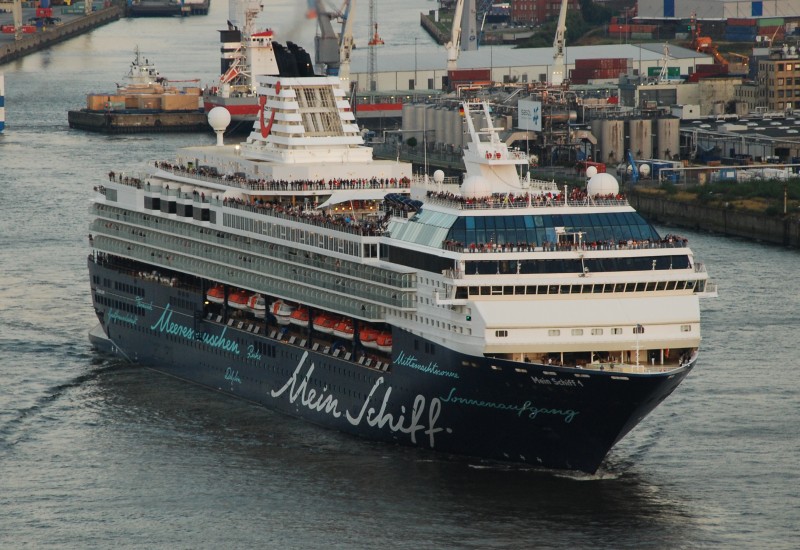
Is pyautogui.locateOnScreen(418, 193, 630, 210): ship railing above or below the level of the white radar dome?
below

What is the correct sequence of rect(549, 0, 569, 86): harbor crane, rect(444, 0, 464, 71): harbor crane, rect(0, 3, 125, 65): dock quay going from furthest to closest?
rect(0, 3, 125, 65): dock quay, rect(444, 0, 464, 71): harbor crane, rect(549, 0, 569, 86): harbor crane

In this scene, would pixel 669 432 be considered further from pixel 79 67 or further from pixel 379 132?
pixel 79 67

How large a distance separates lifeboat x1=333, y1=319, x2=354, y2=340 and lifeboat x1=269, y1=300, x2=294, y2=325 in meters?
2.09

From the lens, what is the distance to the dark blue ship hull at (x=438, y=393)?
37031 millimetres

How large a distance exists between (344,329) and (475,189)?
457 cm

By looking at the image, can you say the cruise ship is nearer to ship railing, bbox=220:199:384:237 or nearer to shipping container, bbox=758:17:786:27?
ship railing, bbox=220:199:384:237

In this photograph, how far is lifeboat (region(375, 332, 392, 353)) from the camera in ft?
132

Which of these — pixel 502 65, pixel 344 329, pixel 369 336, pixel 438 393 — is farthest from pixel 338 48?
pixel 438 393

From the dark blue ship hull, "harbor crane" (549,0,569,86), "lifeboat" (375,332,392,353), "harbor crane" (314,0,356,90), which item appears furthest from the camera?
"harbor crane" (549,0,569,86)

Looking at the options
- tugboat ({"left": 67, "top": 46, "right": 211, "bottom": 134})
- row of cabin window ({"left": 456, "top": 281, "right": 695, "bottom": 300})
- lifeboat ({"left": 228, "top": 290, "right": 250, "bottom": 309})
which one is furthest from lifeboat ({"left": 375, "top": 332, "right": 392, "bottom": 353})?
tugboat ({"left": 67, "top": 46, "right": 211, "bottom": 134})

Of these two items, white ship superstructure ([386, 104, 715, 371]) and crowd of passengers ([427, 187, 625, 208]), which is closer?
white ship superstructure ([386, 104, 715, 371])

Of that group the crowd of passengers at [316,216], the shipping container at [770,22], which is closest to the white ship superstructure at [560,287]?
the crowd of passengers at [316,216]

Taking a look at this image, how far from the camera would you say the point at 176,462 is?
40.1 m

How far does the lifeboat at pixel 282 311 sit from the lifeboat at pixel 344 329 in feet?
6.86
